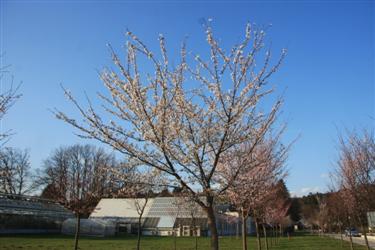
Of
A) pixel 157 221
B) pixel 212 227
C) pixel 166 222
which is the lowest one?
pixel 212 227

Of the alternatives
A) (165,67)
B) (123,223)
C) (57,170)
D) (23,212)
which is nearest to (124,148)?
(165,67)

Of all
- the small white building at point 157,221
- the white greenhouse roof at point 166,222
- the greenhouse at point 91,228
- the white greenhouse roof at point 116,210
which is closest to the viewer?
the greenhouse at point 91,228

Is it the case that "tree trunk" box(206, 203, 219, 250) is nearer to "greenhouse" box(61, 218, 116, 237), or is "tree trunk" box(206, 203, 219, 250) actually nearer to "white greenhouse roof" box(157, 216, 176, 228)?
"greenhouse" box(61, 218, 116, 237)

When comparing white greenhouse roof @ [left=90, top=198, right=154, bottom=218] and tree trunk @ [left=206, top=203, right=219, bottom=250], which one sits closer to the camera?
tree trunk @ [left=206, top=203, right=219, bottom=250]

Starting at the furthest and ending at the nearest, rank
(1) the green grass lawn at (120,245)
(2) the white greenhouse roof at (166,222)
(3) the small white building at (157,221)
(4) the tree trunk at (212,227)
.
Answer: (2) the white greenhouse roof at (166,222), (3) the small white building at (157,221), (1) the green grass lawn at (120,245), (4) the tree trunk at (212,227)

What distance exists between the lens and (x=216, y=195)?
6887mm

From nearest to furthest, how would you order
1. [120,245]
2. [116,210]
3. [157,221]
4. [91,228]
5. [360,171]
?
1. [360,171]
2. [120,245]
3. [91,228]
4. [157,221]
5. [116,210]

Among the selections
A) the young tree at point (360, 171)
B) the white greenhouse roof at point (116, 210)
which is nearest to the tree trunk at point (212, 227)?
the young tree at point (360, 171)

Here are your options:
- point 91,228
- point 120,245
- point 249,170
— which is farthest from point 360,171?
point 91,228

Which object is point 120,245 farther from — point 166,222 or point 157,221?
point 157,221

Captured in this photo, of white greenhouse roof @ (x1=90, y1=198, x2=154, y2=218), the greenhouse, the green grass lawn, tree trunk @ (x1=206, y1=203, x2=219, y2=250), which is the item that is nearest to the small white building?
white greenhouse roof @ (x1=90, y1=198, x2=154, y2=218)

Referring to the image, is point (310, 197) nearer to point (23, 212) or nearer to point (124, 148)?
point (23, 212)

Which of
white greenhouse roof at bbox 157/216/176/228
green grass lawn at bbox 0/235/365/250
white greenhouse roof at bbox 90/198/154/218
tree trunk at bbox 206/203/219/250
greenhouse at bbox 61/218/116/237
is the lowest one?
green grass lawn at bbox 0/235/365/250

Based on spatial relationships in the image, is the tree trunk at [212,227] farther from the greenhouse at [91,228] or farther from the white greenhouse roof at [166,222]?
the white greenhouse roof at [166,222]
